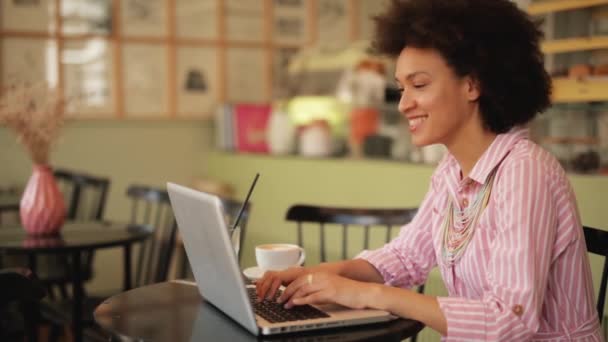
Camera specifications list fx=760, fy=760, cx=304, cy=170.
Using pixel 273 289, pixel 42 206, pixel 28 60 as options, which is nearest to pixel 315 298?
pixel 273 289

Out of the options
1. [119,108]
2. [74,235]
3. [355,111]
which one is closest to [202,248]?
[74,235]

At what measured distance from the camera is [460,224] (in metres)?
1.45

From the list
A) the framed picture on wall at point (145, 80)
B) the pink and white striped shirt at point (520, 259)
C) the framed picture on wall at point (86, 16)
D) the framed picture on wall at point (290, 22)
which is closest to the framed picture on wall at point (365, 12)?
the framed picture on wall at point (290, 22)

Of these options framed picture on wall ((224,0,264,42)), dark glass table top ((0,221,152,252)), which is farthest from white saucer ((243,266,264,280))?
framed picture on wall ((224,0,264,42))

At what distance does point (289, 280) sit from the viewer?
4.89ft

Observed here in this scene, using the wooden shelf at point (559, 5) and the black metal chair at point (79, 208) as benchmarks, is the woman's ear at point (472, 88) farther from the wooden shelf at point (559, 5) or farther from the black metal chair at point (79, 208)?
the black metal chair at point (79, 208)

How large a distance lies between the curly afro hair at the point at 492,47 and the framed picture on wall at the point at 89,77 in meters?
3.07

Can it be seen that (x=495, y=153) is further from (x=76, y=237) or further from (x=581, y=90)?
(x=76, y=237)

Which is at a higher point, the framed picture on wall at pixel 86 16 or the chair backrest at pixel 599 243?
the framed picture on wall at pixel 86 16

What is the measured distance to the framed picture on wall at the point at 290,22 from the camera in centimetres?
472

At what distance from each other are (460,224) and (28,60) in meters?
3.20

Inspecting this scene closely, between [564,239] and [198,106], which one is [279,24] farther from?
[564,239]

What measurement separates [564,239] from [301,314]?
0.47m

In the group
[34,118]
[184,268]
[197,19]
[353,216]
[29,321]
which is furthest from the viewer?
[197,19]
